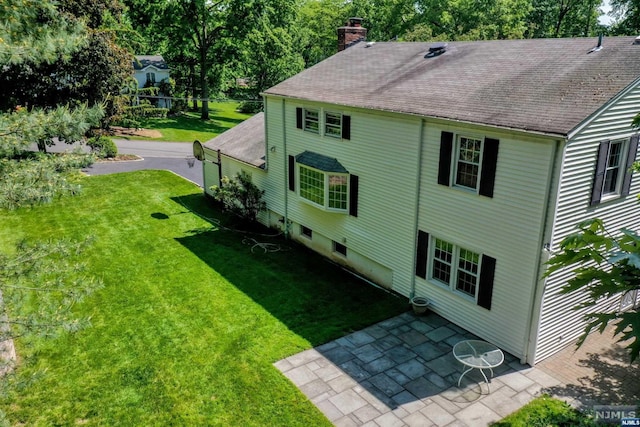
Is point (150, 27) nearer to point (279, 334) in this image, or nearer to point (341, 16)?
point (341, 16)

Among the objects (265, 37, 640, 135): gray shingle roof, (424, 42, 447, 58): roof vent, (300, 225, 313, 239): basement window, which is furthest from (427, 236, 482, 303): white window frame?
(424, 42, 447, 58): roof vent

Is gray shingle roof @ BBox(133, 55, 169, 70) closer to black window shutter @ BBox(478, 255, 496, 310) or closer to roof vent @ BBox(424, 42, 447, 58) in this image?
roof vent @ BBox(424, 42, 447, 58)

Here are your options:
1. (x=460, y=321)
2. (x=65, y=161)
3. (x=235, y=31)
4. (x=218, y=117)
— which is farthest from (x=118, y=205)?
(x=218, y=117)

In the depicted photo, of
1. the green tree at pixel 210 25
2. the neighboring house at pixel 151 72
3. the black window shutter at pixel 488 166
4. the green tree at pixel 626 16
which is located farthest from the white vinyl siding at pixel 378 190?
the neighboring house at pixel 151 72

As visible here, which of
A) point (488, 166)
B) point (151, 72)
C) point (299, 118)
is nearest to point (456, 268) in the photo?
point (488, 166)

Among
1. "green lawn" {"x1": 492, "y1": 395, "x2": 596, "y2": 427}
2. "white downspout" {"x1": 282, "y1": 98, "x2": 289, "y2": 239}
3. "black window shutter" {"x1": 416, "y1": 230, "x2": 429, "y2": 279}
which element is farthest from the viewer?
"white downspout" {"x1": 282, "y1": 98, "x2": 289, "y2": 239}

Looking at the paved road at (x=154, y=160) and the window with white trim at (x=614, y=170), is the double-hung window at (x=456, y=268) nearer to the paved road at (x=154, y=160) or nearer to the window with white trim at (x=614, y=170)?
the window with white trim at (x=614, y=170)
